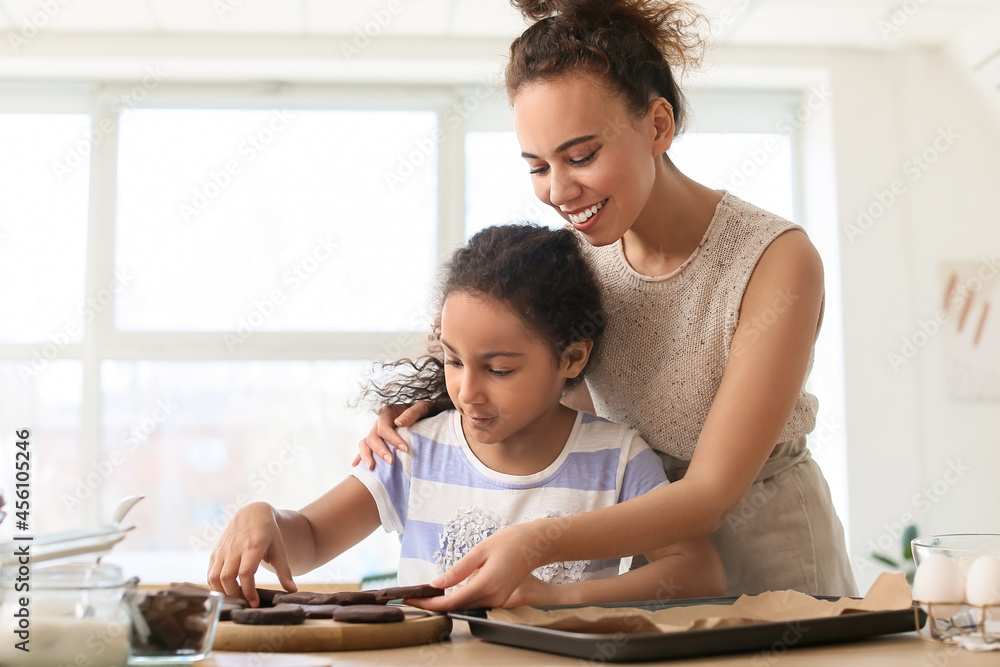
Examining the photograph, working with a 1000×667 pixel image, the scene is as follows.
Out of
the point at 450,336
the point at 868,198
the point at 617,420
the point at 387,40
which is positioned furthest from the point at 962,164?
the point at 450,336

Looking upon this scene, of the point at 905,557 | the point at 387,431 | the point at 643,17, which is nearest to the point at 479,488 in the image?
the point at 387,431

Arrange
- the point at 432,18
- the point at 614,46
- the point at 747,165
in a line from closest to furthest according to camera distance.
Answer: the point at 614,46
the point at 432,18
the point at 747,165

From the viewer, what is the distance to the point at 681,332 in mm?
1219

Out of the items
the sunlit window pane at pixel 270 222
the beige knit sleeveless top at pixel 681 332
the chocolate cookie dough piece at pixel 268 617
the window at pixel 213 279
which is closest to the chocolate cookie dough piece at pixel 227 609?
the chocolate cookie dough piece at pixel 268 617

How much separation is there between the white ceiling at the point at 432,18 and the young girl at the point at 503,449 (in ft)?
8.32

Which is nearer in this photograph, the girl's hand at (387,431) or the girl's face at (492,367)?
the girl's face at (492,367)

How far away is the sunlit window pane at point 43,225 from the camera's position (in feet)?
12.2

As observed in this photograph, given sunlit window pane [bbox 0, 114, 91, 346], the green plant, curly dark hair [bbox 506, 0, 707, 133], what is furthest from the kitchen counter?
sunlit window pane [bbox 0, 114, 91, 346]

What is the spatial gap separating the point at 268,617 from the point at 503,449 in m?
0.56

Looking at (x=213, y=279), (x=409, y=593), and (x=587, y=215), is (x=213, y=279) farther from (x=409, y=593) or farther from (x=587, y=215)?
(x=409, y=593)

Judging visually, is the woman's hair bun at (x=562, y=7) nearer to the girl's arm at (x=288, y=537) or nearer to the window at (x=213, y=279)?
the girl's arm at (x=288, y=537)

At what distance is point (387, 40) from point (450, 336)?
2.88 metres

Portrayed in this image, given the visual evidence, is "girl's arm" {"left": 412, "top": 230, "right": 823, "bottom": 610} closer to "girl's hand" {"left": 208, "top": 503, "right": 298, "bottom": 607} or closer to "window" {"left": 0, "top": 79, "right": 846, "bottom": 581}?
"girl's hand" {"left": 208, "top": 503, "right": 298, "bottom": 607}

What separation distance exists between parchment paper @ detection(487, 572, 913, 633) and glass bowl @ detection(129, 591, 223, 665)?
248 millimetres
